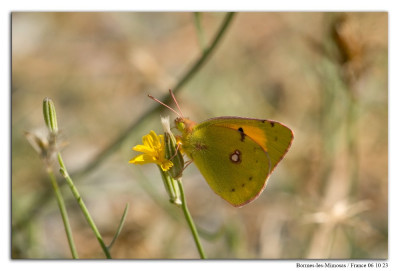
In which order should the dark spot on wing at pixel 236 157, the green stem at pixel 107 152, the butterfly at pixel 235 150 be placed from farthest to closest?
the green stem at pixel 107 152, the dark spot on wing at pixel 236 157, the butterfly at pixel 235 150

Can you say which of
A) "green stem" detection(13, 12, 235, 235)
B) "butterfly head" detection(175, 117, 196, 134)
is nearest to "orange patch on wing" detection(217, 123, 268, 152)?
"butterfly head" detection(175, 117, 196, 134)

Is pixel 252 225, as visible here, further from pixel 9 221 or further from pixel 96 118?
pixel 9 221

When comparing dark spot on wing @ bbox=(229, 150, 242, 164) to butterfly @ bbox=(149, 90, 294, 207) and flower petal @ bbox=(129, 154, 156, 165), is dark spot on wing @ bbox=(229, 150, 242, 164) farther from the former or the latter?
flower petal @ bbox=(129, 154, 156, 165)

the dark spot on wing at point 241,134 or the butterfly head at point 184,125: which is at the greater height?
the butterfly head at point 184,125

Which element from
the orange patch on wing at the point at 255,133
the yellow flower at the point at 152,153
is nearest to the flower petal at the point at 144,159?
the yellow flower at the point at 152,153

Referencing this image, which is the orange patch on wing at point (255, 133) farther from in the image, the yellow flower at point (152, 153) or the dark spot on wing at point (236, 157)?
the yellow flower at point (152, 153)

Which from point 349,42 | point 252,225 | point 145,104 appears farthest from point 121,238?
point 349,42

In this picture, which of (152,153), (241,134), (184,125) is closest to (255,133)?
(241,134)
